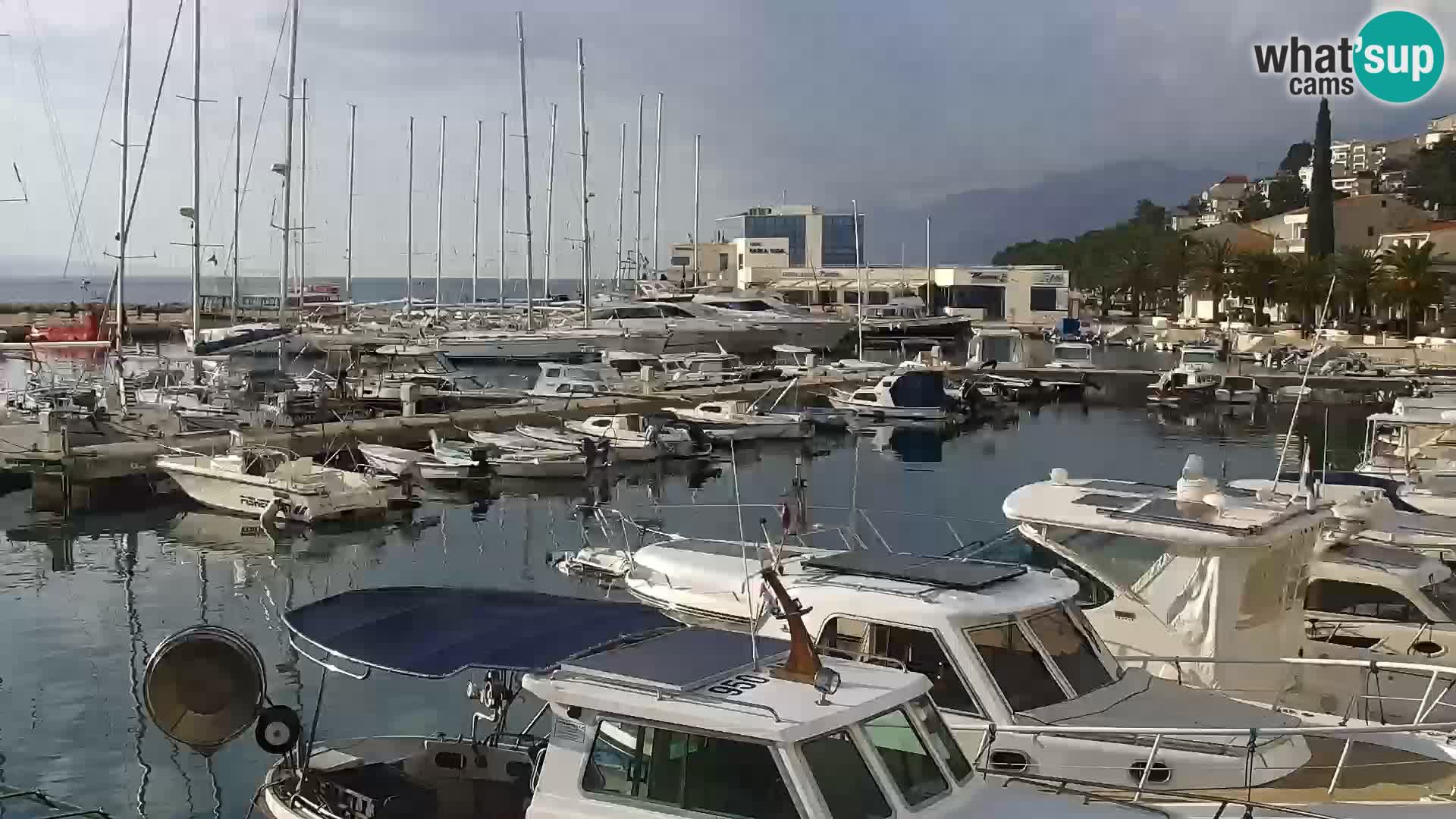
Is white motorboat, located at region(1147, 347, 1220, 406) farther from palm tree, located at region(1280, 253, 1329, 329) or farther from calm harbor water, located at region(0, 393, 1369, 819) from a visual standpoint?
palm tree, located at region(1280, 253, 1329, 329)

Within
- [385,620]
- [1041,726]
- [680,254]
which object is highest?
[680,254]

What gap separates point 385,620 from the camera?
10.4 m

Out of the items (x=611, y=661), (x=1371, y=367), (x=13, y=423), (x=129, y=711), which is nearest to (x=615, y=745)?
(x=611, y=661)

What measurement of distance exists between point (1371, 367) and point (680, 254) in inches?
3239

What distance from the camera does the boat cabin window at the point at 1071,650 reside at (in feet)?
34.3

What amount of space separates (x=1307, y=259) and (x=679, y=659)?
90997mm

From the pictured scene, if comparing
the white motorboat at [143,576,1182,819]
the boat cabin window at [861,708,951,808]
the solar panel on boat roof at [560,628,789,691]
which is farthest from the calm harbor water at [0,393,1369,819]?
the boat cabin window at [861,708,951,808]

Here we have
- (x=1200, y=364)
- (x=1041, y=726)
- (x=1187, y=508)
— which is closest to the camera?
(x=1041, y=726)

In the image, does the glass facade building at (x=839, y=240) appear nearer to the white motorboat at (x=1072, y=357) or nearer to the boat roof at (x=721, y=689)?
the white motorboat at (x=1072, y=357)

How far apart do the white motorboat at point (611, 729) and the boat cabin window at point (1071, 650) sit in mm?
1558

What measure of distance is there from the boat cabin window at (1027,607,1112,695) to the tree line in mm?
55377

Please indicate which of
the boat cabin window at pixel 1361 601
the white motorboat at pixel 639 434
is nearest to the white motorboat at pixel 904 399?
the white motorboat at pixel 639 434

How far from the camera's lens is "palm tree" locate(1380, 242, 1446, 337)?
75.4 metres

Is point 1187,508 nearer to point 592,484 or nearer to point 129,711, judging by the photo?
point 129,711
